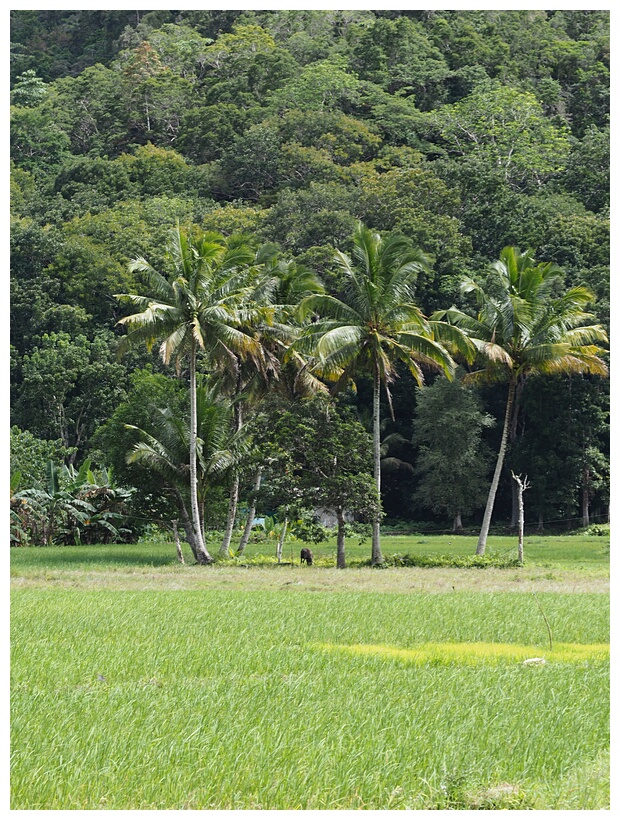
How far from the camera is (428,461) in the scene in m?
36.6

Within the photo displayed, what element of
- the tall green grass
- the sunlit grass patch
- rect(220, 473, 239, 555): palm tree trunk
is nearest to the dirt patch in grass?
rect(220, 473, 239, 555): palm tree trunk

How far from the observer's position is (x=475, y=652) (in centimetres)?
1003

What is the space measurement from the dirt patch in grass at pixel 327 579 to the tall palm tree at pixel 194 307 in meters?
3.31

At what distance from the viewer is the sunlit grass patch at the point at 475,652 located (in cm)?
957

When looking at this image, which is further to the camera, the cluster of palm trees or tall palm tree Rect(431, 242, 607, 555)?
tall palm tree Rect(431, 242, 607, 555)

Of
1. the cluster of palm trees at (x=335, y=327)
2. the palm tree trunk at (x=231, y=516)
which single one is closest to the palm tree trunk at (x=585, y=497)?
the cluster of palm trees at (x=335, y=327)

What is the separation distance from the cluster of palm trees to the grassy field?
26.6 feet

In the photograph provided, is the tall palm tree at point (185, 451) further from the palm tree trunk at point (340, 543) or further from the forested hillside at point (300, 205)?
the palm tree trunk at point (340, 543)

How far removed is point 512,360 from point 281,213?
66.6 feet

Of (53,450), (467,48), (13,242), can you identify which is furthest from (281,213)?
(467,48)

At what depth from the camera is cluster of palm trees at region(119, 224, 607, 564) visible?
880 inches

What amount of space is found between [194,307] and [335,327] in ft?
10.8

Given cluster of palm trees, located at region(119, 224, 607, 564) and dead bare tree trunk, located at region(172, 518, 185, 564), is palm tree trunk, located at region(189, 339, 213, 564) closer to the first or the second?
cluster of palm trees, located at region(119, 224, 607, 564)
